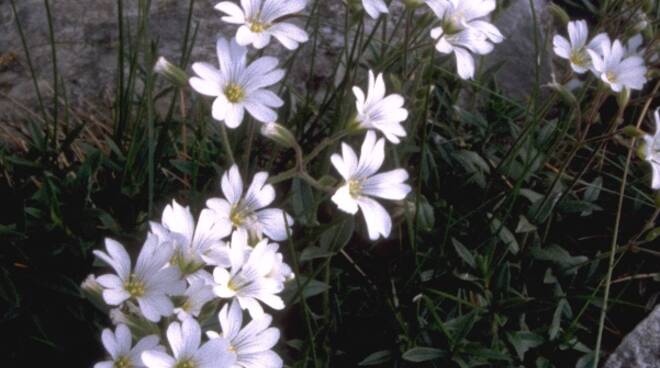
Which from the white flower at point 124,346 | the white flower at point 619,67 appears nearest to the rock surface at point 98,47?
the white flower at point 619,67

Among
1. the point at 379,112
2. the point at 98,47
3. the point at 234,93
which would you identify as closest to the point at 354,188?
the point at 379,112

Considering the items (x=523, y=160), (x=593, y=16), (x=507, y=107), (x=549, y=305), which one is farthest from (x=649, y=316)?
(x=593, y=16)

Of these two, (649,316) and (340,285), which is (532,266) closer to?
(649,316)

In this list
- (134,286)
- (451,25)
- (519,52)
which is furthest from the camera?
(519,52)

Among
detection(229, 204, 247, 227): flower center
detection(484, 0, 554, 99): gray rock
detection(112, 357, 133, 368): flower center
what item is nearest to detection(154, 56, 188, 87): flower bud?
detection(229, 204, 247, 227): flower center

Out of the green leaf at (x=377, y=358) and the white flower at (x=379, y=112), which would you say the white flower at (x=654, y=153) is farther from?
the green leaf at (x=377, y=358)

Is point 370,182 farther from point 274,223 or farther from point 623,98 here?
point 623,98

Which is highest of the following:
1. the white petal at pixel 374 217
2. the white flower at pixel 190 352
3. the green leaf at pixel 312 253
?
the white petal at pixel 374 217
